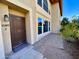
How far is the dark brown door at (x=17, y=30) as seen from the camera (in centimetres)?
463

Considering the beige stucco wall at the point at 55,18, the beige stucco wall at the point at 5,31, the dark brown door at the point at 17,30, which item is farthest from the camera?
the beige stucco wall at the point at 55,18

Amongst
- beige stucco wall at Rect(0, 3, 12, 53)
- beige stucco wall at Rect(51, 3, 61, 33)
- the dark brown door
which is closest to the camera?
beige stucco wall at Rect(0, 3, 12, 53)

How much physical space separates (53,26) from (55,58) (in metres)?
12.8

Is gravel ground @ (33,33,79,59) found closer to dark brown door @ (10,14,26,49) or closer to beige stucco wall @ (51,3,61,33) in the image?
dark brown door @ (10,14,26,49)

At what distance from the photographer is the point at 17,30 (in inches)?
202

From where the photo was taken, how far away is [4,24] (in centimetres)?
374

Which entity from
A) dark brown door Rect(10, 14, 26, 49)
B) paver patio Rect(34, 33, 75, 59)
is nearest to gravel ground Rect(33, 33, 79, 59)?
paver patio Rect(34, 33, 75, 59)

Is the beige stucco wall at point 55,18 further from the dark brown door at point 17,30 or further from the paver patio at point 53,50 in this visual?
the dark brown door at point 17,30

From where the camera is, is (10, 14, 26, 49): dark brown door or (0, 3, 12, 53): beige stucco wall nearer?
(0, 3, 12, 53): beige stucco wall

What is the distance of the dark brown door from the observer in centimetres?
463

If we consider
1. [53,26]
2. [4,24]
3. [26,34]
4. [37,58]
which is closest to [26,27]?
[26,34]

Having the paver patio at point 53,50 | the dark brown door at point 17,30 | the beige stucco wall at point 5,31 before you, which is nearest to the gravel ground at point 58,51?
the paver patio at point 53,50

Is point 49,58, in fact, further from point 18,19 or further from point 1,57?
point 18,19

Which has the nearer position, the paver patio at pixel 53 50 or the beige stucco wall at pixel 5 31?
the beige stucco wall at pixel 5 31
